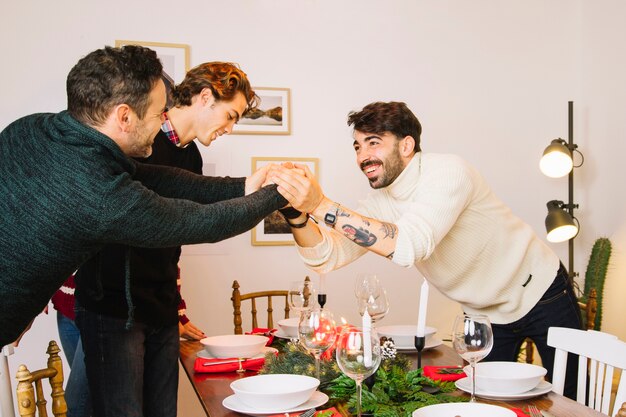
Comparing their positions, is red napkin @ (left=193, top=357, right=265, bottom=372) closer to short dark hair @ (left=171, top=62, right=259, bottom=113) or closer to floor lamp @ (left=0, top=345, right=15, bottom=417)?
floor lamp @ (left=0, top=345, right=15, bottom=417)

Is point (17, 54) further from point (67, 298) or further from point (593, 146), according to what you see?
point (593, 146)

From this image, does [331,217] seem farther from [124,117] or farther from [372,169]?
[124,117]

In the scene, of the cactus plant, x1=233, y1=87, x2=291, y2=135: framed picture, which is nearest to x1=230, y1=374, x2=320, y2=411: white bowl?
x1=233, y1=87, x2=291, y2=135: framed picture

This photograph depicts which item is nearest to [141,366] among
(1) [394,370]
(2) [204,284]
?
(1) [394,370]

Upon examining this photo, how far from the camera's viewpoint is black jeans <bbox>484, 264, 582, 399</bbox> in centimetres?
232

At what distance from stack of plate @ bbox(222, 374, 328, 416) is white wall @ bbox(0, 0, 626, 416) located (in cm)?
212

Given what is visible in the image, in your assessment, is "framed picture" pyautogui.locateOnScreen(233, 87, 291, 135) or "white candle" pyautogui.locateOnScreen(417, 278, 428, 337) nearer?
"white candle" pyautogui.locateOnScreen(417, 278, 428, 337)

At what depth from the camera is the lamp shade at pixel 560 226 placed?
12.8 ft

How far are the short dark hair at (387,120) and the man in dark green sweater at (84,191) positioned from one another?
0.94 meters

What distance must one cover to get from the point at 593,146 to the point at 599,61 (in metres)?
0.54

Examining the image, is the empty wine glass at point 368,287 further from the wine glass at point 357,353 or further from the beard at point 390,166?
the wine glass at point 357,353

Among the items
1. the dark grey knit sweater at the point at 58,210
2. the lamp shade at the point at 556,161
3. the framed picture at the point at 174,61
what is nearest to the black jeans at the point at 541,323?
the dark grey knit sweater at the point at 58,210

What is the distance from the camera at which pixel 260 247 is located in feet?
12.5

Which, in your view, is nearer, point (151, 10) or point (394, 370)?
point (394, 370)
